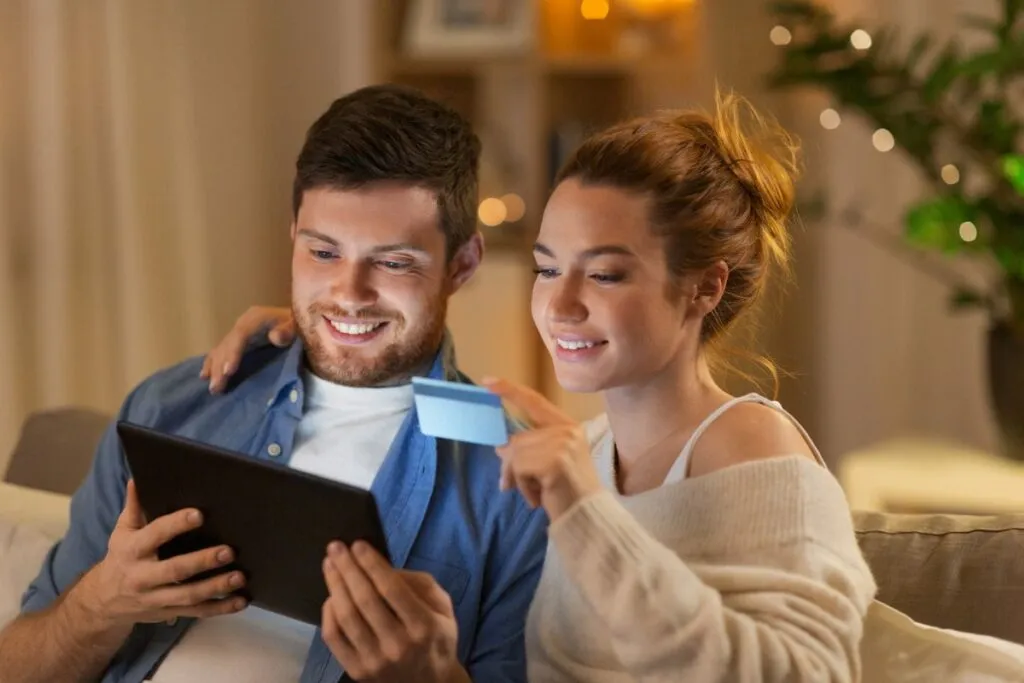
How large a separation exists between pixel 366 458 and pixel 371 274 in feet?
0.74

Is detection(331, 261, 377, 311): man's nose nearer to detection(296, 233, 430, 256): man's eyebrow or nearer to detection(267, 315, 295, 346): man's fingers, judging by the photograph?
detection(296, 233, 430, 256): man's eyebrow

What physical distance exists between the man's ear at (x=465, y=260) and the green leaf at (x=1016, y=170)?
1407 mm

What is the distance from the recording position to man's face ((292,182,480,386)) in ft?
4.67

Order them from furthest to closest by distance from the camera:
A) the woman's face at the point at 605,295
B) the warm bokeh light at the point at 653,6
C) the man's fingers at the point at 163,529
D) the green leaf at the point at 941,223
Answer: the warm bokeh light at the point at 653,6, the green leaf at the point at 941,223, the man's fingers at the point at 163,529, the woman's face at the point at 605,295

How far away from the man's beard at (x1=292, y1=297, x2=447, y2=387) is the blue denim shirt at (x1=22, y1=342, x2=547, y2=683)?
0.03m

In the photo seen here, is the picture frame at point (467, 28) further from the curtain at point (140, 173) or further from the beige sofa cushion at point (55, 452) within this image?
the beige sofa cushion at point (55, 452)

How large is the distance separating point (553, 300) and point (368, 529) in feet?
0.79

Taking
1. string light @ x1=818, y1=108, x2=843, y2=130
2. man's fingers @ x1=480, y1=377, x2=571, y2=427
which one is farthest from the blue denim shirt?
string light @ x1=818, y1=108, x2=843, y2=130

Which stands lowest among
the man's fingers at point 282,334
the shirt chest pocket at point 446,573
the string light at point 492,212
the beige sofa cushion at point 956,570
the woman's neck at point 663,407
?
the string light at point 492,212

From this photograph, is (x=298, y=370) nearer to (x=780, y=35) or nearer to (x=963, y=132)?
(x=963, y=132)

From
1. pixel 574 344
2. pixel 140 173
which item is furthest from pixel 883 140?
pixel 574 344

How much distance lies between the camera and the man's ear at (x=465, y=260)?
4.94 feet

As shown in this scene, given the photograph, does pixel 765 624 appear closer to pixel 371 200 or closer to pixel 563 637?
pixel 563 637

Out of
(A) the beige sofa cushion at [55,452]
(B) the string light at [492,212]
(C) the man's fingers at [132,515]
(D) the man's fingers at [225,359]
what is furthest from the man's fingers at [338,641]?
(B) the string light at [492,212]
